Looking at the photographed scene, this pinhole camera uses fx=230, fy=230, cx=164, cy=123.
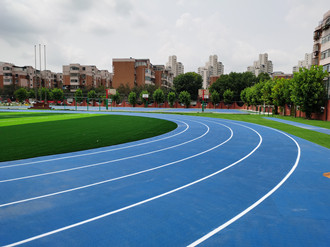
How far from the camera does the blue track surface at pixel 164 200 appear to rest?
169 inches

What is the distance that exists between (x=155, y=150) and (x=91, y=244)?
756 cm

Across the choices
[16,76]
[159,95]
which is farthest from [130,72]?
[16,76]

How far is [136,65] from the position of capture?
83.9 meters

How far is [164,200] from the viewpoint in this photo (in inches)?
230

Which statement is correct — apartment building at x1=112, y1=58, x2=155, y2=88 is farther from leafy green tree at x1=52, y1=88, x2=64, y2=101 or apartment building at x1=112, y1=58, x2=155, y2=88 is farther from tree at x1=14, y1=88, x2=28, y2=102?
tree at x1=14, y1=88, x2=28, y2=102

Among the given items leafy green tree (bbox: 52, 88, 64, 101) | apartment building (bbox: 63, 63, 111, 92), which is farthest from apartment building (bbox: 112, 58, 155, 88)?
leafy green tree (bbox: 52, 88, 64, 101)

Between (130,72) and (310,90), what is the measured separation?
2426 inches

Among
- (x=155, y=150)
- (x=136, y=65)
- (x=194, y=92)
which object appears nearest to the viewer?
(x=155, y=150)

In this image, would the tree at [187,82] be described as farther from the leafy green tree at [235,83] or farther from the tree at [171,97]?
the tree at [171,97]

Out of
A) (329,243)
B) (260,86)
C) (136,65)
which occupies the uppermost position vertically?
(136,65)

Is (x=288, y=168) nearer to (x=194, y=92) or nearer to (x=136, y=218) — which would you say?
(x=136, y=218)

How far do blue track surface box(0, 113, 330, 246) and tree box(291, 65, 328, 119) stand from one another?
2556cm

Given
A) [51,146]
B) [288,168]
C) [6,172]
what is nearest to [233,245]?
[288,168]

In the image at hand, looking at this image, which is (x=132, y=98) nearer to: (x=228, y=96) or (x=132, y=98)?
(x=132, y=98)
